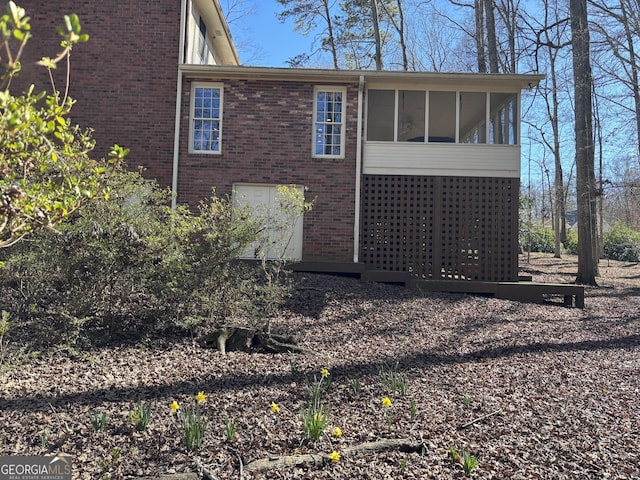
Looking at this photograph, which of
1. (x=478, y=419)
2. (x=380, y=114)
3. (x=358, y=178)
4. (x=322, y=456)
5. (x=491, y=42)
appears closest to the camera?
(x=322, y=456)

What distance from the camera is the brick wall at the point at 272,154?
1039 centimetres

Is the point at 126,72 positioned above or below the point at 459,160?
above

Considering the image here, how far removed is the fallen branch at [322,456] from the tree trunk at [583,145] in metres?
11.8

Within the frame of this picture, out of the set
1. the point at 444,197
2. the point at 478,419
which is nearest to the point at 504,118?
the point at 444,197

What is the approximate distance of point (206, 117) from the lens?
10500 mm

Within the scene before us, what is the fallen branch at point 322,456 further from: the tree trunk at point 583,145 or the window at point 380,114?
the tree trunk at point 583,145

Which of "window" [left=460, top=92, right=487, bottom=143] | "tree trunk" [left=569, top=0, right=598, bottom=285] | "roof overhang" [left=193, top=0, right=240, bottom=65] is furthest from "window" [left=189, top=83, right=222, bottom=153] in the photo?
"tree trunk" [left=569, top=0, right=598, bottom=285]

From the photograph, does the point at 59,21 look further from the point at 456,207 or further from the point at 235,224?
the point at 456,207

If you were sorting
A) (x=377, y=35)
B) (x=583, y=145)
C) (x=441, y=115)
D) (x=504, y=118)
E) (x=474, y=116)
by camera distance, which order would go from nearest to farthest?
(x=504, y=118), (x=441, y=115), (x=474, y=116), (x=583, y=145), (x=377, y=35)

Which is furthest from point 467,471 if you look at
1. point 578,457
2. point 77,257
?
point 77,257

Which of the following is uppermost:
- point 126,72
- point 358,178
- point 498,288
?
point 126,72

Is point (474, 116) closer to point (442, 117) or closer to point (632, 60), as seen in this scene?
point (442, 117)

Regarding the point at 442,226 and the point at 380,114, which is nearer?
the point at 442,226

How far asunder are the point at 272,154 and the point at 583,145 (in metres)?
8.95
